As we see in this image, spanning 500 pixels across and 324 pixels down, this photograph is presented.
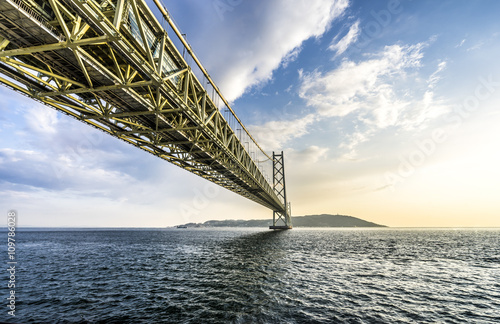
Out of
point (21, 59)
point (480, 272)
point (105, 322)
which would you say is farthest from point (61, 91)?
point (480, 272)

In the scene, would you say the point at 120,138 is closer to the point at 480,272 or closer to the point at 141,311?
the point at 141,311

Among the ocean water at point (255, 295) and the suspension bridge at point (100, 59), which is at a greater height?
the suspension bridge at point (100, 59)

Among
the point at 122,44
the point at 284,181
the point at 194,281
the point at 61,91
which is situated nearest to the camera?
the point at 122,44

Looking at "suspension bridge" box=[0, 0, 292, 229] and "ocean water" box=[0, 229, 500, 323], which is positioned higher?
"suspension bridge" box=[0, 0, 292, 229]

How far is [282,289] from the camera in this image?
10.7m

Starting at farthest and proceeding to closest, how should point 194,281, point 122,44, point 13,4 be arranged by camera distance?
1. point 194,281
2. point 122,44
3. point 13,4

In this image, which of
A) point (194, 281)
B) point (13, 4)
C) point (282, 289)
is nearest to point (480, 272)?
point (282, 289)

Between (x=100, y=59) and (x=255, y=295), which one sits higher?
(x=100, y=59)

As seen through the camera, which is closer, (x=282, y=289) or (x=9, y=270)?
(x=282, y=289)

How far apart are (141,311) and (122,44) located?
33.1 feet

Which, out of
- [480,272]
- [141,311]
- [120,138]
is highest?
[120,138]

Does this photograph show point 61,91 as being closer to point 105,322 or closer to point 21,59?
point 21,59

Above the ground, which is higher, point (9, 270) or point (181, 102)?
point (181, 102)

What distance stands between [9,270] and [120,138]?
12.6 metres
